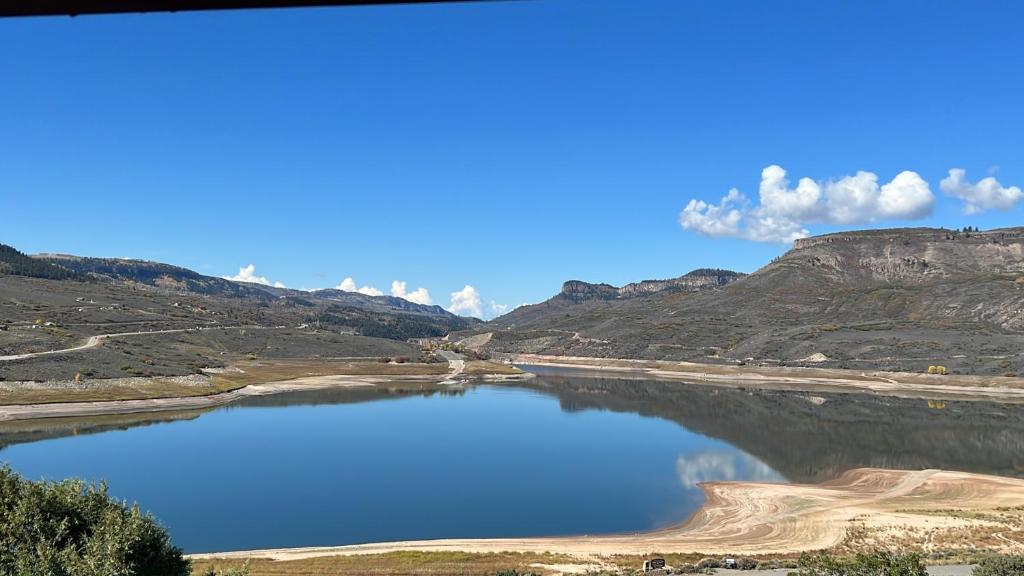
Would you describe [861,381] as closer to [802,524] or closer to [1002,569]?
[802,524]

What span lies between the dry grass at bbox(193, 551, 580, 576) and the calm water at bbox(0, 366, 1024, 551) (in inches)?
325

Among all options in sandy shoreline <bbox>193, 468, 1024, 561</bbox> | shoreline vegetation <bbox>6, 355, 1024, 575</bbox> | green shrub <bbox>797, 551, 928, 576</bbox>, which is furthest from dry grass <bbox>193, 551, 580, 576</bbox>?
green shrub <bbox>797, 551, 928, 576</bbox>

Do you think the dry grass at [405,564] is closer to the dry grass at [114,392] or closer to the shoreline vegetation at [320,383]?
the shoreline vegetation at [320,383]

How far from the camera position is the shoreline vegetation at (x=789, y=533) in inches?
1585

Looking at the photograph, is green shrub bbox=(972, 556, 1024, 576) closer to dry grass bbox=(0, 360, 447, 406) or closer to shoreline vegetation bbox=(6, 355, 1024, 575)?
shoreline vegetation bbox=(6, 355, 1024, 575)

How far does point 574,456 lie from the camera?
79.2m

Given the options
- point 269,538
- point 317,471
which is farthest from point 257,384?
point 269,538

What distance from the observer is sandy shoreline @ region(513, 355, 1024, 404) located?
141 metres

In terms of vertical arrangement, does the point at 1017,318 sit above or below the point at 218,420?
above

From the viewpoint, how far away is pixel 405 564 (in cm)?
3756

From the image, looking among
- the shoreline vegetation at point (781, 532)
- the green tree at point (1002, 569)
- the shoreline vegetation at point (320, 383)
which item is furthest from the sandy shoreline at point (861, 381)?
the green tree at point (1002, 569)

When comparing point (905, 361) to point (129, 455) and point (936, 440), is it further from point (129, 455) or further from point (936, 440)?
point (129, 455)

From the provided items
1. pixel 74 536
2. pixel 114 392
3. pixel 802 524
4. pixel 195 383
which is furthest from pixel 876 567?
pixel 195 383

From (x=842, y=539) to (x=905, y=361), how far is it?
500 ft
